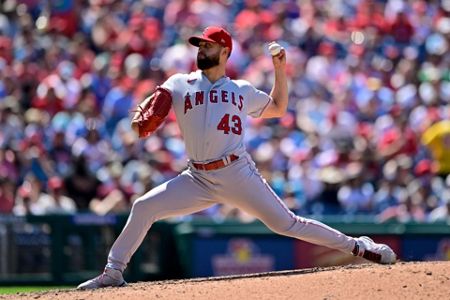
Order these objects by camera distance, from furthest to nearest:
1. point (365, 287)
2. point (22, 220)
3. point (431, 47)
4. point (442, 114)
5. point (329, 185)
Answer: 1. point (431, 47)
2. point (442, 114)
3. point (329, 185)
4. point (22, 220)
5. point (365, 287)

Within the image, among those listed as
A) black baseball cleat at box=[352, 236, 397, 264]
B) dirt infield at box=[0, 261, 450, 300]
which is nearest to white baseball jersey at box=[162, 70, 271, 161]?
dirt infield at box=[0, 261, 450, 300]

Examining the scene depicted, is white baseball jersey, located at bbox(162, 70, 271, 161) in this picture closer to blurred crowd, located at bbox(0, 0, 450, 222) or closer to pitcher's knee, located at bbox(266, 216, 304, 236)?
pitcher's knee, located at bbox(266, 216, 304, 236)

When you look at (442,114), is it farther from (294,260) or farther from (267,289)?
(267,289)

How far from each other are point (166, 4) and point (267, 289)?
33.2 feet

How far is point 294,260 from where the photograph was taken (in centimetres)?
1295

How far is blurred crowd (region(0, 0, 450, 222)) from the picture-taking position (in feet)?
44.4

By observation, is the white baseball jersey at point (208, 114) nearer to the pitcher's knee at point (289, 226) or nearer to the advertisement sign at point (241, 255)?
the pitcher's knee at point (289, 226)

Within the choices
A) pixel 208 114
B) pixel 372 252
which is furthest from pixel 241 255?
pixel 208 114

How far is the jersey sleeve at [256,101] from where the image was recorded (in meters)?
7.59

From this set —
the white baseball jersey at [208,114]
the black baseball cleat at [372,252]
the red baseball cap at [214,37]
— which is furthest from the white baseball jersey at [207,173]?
the black baseball cleat at [372,252]

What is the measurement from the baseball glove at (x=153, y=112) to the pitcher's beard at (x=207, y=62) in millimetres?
293

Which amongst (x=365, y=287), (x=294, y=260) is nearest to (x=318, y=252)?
(x=294, y=260)

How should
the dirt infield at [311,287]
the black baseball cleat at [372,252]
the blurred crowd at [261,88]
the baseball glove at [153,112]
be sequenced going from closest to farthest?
the dirt infield at [311,287] < the baseball glove at [153,112] < the black baseball cleat at [372,252] < the blurred crowd at [261,88]

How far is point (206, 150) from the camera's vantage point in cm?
740
